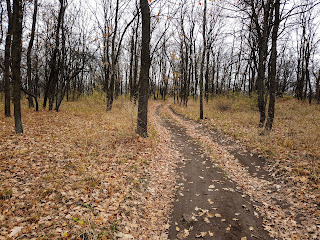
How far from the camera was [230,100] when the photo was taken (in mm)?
20406

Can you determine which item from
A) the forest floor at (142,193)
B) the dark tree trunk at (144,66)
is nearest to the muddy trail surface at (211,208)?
the forest floor at (142,193)

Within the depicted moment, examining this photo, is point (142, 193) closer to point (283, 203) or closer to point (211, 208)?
point (211, 208)

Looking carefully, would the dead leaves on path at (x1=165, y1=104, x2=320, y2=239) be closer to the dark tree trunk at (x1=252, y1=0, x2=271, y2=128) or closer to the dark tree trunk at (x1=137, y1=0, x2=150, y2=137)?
the dark tree trunk at (x1=137, y1=0, x2=150, y2=137)

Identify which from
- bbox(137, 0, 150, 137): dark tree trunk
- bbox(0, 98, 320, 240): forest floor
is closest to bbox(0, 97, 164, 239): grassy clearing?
bbox(0, 98, 320, 240): forest floor

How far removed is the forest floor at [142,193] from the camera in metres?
3.57

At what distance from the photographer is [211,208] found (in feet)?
14.6

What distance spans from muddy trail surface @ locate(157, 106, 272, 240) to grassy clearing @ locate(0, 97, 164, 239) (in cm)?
101

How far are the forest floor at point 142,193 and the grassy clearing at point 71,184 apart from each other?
23 millimetres

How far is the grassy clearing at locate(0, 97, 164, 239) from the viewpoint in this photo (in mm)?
3322

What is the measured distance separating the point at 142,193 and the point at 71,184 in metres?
1.97

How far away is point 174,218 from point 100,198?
74.9 inches

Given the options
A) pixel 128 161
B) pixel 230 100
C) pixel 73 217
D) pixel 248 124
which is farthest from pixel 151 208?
pixel 230 100

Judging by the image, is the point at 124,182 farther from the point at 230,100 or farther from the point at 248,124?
the point at 230,100

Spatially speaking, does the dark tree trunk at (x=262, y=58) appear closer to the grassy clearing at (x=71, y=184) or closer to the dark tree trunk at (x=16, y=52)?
the grassy clearing at (x=71, y=184)
